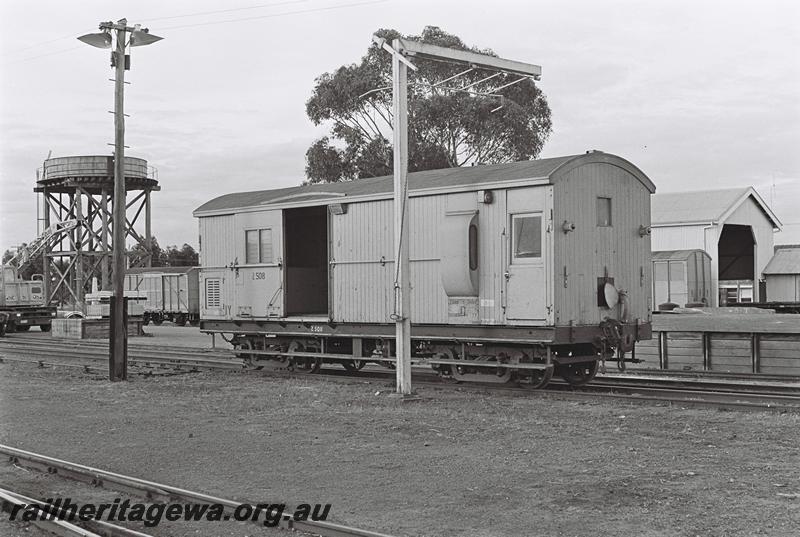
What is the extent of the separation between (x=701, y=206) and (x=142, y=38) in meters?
39.0

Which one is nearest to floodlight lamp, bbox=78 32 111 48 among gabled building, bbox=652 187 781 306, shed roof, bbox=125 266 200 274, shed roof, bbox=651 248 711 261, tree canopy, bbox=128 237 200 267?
shed roof, bbox=125 266 200 274

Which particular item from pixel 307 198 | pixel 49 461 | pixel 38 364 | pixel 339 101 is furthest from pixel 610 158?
pixel 339 101

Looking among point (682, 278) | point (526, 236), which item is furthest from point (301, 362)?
point (682, 278)

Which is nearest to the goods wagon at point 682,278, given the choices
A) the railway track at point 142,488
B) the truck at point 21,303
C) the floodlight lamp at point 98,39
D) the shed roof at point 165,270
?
the shed roof at point 165,270

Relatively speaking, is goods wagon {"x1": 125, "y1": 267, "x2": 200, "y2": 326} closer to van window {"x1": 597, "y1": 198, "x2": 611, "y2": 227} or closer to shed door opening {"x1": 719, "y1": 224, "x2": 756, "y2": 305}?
shed door opening {"x1": 719, "y1": 224, "x2": 756, "y2": 305}

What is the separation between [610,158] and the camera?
14.7 metres

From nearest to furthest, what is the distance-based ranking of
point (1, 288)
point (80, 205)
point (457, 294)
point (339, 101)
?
point (457, 294) → point (1, 288) → point (339, 101) → point (80, 205)

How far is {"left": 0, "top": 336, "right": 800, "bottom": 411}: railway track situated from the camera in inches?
505

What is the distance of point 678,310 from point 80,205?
3567cm

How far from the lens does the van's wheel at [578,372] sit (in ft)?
49.0

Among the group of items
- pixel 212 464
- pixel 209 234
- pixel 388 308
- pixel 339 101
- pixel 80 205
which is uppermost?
pixel 339 101

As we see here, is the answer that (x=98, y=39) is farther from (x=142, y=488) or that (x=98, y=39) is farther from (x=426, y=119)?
(x=426, y=119)

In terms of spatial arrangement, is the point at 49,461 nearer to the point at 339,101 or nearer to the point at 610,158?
the point at 610,158

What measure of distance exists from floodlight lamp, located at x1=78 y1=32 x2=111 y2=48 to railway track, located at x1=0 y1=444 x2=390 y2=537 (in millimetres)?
9654
